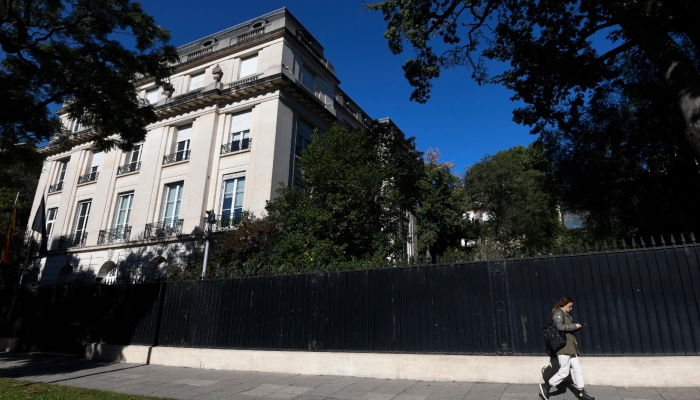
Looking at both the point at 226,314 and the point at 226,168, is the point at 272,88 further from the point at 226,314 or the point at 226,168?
the point at 226,314

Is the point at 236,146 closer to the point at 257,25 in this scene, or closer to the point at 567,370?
the point at 257,25

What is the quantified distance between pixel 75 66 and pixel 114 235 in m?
12.2

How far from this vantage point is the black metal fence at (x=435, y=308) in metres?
6.85

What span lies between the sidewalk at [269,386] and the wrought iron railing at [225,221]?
8.33m

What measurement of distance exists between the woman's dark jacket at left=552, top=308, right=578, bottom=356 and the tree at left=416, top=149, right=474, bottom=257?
21.0 m

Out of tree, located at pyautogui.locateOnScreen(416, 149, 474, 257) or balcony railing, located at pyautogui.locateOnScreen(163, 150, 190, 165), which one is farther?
tree, located at pyautogui.locateOnScreen(416, 149, 474, 257)

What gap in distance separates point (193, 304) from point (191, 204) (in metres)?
9.88

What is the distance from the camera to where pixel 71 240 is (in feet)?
79.7

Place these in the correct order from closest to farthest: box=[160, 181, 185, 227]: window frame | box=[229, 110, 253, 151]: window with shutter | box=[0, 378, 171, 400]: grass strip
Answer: box=[0, 378, 171, 400]: grass strip
box=[229, 110, 253, 151]: window with shutter
box=[160, 181, 185, 227]: window frame

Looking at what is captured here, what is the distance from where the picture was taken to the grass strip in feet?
21.9

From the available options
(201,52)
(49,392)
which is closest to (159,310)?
(49,392)

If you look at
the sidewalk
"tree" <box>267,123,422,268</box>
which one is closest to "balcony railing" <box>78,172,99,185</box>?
"tree" <box>267,123,422,268</box>

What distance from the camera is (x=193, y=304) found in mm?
11273

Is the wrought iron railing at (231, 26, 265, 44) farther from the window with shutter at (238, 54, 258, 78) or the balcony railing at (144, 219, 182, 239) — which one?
the balcony railing at (144, 219, 182, 239)
